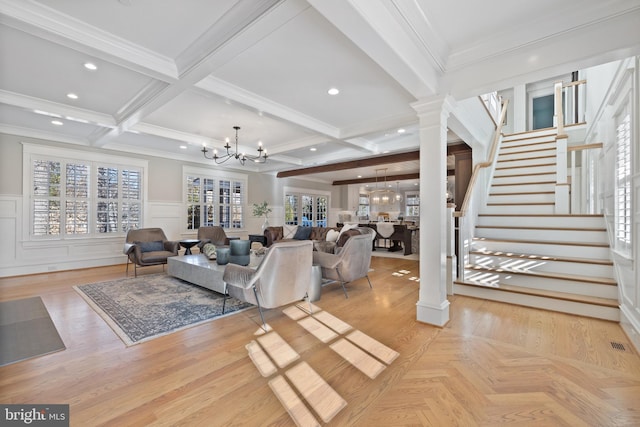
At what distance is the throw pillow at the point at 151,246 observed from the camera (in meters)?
5.22

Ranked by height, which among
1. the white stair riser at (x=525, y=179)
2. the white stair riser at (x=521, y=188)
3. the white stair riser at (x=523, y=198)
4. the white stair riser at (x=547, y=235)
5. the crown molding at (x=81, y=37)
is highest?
the crown molding at (x=81, y=37)

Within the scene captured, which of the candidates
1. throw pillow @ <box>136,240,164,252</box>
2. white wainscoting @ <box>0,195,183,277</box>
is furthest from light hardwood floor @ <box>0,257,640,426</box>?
white wainscoting @ <box>0,195,183,277</box>

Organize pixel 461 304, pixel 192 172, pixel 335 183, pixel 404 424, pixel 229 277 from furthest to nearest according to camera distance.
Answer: pixel 335 183 → pixel 192 172 → pixel 461 304 → pixel 229 277 → pixel 404 424

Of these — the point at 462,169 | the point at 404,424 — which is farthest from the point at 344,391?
the point at 462,169

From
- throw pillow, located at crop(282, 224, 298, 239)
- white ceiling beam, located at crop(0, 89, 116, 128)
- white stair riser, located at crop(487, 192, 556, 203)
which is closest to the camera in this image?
white ceiling beam, located at crop(0, 89, 116, 128)

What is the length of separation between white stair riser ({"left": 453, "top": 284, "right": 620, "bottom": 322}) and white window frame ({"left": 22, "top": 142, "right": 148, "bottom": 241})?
273 inches

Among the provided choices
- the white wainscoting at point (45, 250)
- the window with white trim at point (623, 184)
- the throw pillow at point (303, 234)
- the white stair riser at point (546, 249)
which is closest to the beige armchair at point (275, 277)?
the white stair riser at point (546, 249)

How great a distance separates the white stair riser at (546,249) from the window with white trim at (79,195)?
718cm

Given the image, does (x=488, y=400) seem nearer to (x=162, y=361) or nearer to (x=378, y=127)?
(x=162, y=361)

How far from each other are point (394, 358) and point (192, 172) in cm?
698

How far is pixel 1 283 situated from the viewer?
4449 mm

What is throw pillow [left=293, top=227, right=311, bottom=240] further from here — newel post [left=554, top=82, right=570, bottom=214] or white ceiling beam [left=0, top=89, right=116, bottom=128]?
newel post [left=554, top=82, right=570, bottom=214]

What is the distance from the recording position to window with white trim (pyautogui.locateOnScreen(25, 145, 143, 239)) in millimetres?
5281

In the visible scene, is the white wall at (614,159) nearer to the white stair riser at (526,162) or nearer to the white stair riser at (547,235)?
the white stair riser at (547,235)
